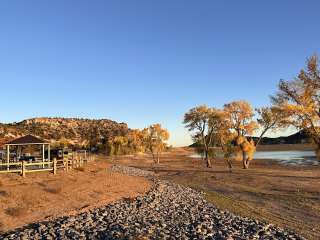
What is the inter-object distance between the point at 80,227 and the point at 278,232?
10.1 m

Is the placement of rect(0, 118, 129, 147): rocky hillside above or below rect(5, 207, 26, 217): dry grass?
above

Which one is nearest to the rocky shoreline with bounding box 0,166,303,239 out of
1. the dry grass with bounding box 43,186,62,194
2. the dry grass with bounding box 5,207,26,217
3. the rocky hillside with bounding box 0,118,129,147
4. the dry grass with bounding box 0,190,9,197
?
the dry grass with bounding box 5,207,26,217

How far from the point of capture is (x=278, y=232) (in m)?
17.4

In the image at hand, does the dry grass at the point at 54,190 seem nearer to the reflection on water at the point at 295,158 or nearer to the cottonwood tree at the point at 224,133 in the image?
the cottonwood tree at the point at 224,133

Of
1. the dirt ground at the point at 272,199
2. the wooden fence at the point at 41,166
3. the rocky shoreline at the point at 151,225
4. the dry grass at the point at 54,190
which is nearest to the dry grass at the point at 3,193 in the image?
the dry grass at the point at 54,190

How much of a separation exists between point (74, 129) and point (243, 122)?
4762 inches

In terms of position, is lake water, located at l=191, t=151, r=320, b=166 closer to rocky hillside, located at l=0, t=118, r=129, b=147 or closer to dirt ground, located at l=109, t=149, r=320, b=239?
dirt ground, located at l=109, t=149, r=320, b=239

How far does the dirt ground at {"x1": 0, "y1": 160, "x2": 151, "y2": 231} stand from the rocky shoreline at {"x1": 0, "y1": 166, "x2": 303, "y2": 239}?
5.66ft

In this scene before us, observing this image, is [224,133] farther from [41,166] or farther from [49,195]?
[49,195]

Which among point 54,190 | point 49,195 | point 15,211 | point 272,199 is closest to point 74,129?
point 54,190

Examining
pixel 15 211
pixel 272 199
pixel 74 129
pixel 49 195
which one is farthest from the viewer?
pixel 74 129

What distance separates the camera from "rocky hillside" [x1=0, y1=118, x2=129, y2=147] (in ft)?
432

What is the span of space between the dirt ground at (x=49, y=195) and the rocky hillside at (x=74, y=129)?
94.9 meters

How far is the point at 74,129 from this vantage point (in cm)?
16400
